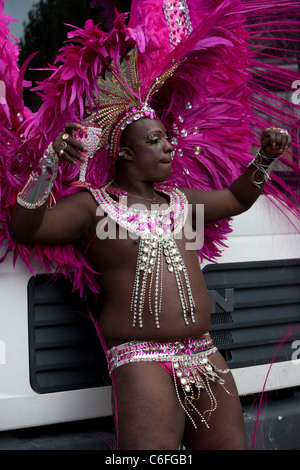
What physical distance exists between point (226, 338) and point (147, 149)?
92 cm

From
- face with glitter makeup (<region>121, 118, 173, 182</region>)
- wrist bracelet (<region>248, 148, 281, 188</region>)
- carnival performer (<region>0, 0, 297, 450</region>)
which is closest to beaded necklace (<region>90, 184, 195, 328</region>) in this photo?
carnival performer (<region>0, 0, 297, 450</region>)

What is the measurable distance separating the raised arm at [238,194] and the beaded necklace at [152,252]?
0.18 m

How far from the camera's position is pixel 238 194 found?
2.37 metres

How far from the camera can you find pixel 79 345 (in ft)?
7.70

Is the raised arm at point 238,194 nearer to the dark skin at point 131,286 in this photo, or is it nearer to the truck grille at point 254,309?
the dark skin at point 131,286

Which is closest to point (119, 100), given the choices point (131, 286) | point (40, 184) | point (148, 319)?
point (40, 184)

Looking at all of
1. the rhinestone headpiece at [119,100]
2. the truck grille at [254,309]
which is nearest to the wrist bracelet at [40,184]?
the rhinestone headpiece at [119,100]

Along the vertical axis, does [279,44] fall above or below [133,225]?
above

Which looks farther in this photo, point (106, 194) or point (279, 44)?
point (279, 44)

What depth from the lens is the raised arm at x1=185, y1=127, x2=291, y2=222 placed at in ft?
7.55

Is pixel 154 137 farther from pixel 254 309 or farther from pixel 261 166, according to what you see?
pixel 254 309

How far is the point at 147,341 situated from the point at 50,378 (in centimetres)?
45
